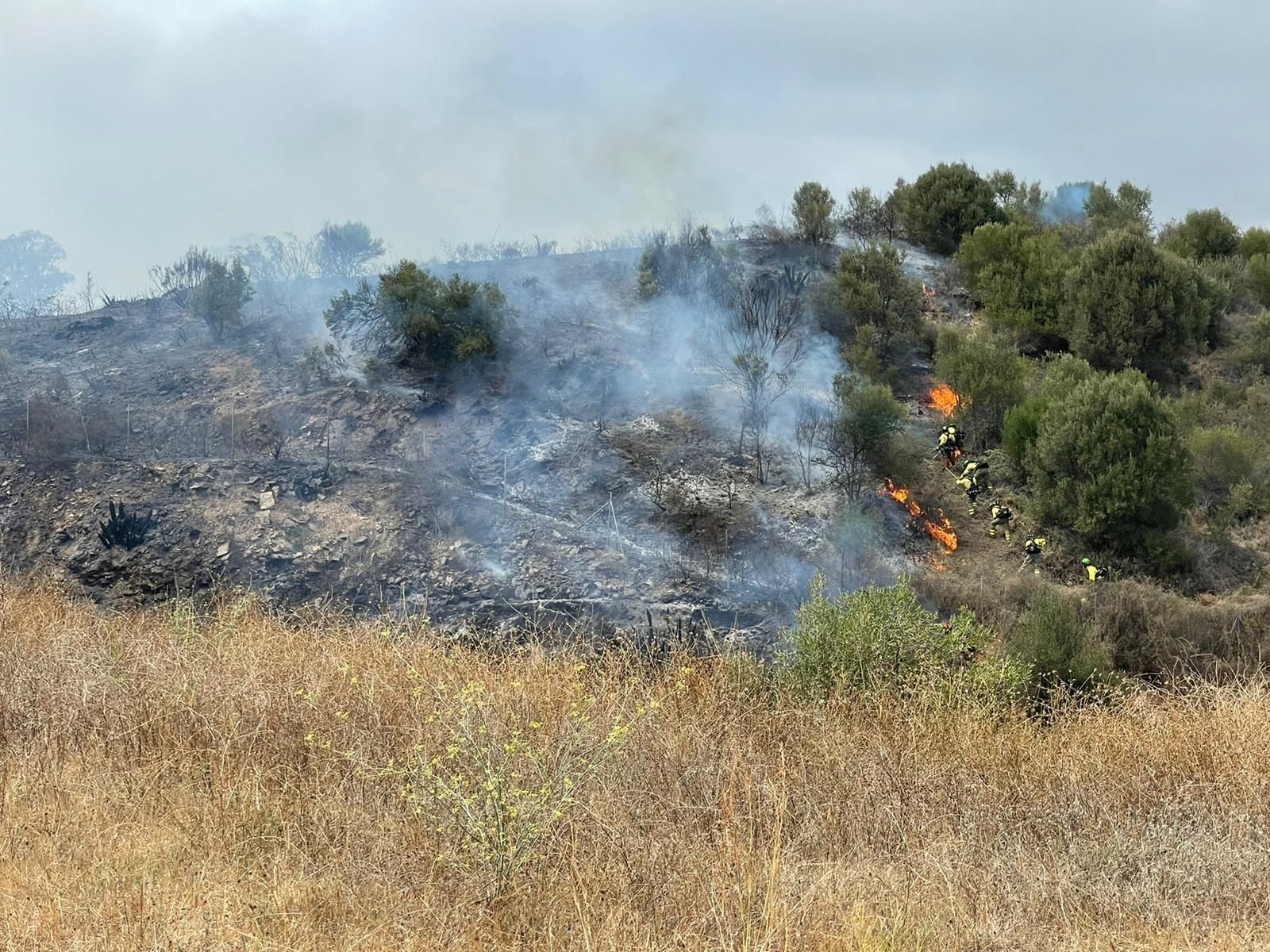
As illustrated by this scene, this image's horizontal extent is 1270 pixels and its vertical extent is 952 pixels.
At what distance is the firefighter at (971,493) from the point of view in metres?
14.0

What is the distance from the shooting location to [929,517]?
13391mm

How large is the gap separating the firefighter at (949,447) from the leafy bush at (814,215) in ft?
23.7

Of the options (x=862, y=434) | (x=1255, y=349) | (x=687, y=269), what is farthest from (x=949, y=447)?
(x=1255, y=349)

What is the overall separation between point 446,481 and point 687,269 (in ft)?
23.5

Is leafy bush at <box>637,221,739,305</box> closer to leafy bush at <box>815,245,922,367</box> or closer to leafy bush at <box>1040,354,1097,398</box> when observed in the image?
leafy bush at <box>815,245,922,367</box>

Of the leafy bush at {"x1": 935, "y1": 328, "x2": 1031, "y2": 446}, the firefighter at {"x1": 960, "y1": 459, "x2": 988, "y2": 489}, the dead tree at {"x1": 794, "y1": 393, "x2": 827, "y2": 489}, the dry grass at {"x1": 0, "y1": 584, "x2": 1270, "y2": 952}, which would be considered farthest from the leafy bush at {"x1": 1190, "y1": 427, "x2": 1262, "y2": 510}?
the dry grass at {"x1": 0, "y1": 584, "x2": 1270, "y2": 952}

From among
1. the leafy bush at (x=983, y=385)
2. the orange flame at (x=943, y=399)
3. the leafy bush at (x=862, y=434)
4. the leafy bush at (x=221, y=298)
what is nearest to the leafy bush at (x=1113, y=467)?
the leafy bush at (x=983, y=385)

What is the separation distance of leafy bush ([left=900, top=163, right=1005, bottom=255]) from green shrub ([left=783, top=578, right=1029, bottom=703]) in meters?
17.4

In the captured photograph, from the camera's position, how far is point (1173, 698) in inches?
289

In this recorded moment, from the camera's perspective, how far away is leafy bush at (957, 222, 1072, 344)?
19219 millimetres

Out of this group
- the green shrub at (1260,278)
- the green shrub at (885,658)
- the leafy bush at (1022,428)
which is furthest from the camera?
the green shrub at (1260,278)

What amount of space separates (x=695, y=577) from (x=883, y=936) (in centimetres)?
714

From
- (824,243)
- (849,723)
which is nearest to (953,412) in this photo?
(824,243)

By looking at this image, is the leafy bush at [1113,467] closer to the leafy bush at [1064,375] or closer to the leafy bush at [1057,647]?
the leafy bush at [1064,375]
